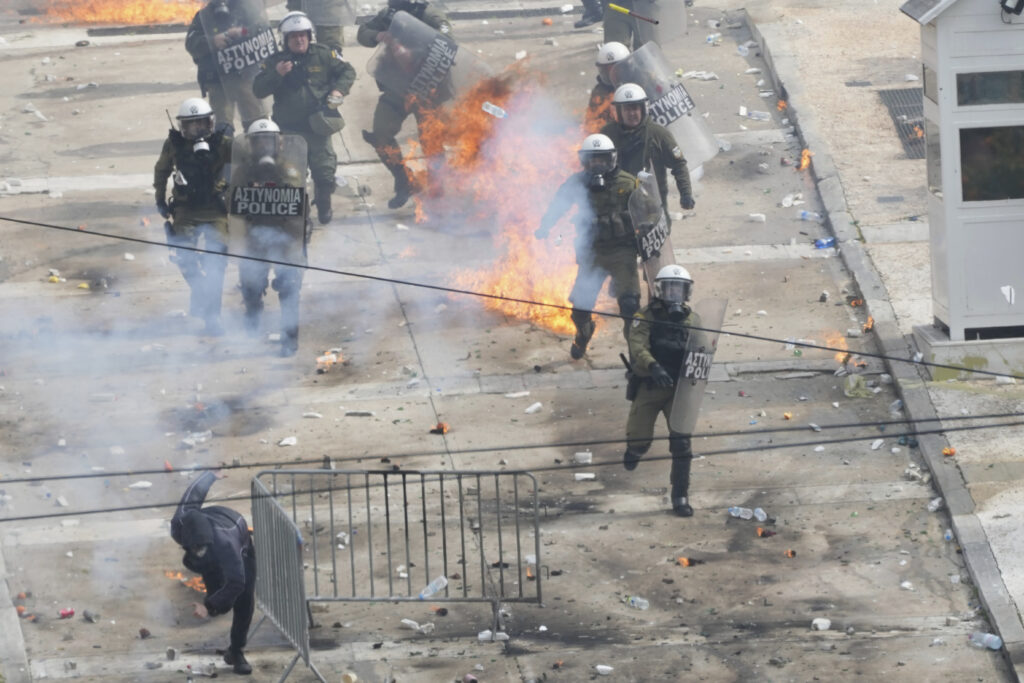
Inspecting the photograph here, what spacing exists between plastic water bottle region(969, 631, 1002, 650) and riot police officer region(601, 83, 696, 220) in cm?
491

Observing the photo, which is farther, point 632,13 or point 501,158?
point 632,13

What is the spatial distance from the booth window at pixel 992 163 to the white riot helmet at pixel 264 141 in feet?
15.6

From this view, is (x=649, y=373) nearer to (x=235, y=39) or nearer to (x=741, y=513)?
(x=741, y=513)

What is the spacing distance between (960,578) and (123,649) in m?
4.58

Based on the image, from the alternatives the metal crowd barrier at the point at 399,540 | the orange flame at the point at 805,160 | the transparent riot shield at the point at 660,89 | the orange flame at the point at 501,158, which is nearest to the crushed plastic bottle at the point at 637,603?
the metal crowd barrier at the point at 399,540

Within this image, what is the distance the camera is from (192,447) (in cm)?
1185

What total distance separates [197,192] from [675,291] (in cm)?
400

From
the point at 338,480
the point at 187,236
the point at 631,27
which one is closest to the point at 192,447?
the point at 338,480

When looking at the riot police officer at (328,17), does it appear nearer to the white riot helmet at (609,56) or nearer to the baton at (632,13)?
the baton at (632,13)

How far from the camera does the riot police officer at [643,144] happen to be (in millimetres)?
13641

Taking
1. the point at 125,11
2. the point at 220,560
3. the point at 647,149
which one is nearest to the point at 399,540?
the point at 220,560

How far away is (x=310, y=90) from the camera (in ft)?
50.1

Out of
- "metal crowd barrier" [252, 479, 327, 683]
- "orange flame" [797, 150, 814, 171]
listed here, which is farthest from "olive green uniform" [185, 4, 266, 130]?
"metal crowd barrier" [252, 479, 327, 683]

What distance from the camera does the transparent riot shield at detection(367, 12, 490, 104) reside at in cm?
1536
